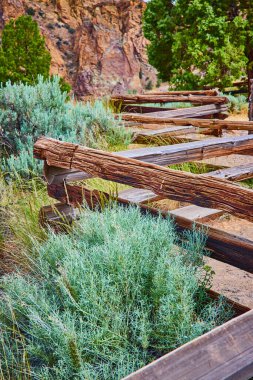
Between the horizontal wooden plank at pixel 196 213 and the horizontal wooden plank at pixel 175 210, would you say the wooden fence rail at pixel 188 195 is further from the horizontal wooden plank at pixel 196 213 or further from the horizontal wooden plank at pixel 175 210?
the horizontal wooden plank at pixel 196 213

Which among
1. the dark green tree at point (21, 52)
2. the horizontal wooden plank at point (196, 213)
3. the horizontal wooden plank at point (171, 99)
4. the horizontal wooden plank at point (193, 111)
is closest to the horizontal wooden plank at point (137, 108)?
the horizontal wooden plank at point (171, 99)

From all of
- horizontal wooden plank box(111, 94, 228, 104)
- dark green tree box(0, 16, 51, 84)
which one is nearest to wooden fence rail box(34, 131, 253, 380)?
horizontal wooden plank box(111, 94, 228, 104)

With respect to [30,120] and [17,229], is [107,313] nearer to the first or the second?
[17,229]

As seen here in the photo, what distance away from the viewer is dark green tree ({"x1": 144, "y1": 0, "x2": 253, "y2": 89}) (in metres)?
16.2

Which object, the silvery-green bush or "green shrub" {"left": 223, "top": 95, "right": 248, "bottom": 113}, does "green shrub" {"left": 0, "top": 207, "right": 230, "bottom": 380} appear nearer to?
the silvery-green bush

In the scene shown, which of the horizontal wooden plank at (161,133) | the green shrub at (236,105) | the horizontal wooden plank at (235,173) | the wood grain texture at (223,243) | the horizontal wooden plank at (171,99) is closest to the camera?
the wood grain texture at (223,243)

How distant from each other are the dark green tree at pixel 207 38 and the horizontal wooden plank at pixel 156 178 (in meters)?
13.7

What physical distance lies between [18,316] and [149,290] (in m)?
0.75

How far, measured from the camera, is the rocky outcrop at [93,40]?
96.3 ft

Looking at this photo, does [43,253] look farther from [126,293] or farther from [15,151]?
[15,151]

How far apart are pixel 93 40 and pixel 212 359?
30.2m

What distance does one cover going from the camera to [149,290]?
2.39 m

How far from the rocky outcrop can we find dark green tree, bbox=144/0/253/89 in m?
11.7

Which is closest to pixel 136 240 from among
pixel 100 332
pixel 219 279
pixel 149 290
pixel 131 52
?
pixel 149 290
